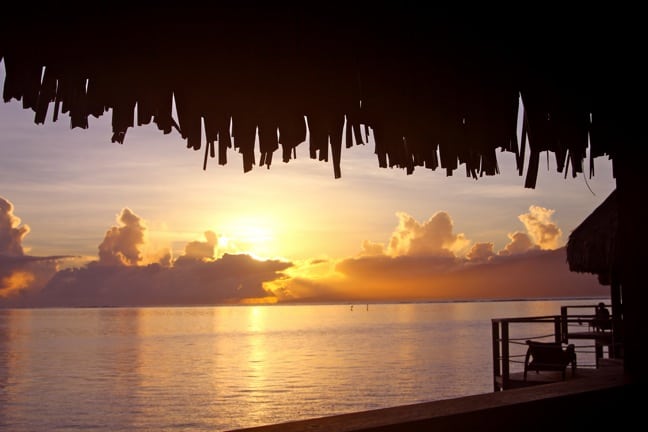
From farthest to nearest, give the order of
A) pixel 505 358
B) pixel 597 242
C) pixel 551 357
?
pixel 597 242, pixel 505 358, pixel 551 357

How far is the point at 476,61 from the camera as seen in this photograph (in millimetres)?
3053

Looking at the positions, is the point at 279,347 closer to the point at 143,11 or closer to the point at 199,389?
the point at 199,389

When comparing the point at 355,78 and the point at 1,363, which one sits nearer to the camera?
the point at 355,78

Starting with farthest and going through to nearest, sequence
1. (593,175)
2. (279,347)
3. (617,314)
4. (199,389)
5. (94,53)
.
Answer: (279,347) → (199,389) → (617,314) → (593,175) → (94,53)

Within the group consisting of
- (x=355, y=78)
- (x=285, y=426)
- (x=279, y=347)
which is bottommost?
(x=279, y=347)

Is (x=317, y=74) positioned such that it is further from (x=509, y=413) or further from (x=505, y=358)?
(x=505, y=358)

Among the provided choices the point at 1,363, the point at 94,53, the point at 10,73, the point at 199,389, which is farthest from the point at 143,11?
the point at 1,363

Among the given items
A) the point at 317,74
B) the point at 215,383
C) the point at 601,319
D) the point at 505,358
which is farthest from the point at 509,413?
the point at 215,383

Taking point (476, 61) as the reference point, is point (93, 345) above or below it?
below

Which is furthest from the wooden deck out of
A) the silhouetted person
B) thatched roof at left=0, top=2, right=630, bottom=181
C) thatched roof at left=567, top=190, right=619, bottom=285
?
the silhouetted person

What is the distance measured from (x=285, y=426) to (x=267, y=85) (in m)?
1.40

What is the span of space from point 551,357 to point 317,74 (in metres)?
8.63

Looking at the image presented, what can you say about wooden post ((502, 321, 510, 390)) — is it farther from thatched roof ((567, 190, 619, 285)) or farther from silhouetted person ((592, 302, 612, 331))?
silhouetted person ((592, 302, 612, 331))

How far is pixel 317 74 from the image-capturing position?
2910mm
